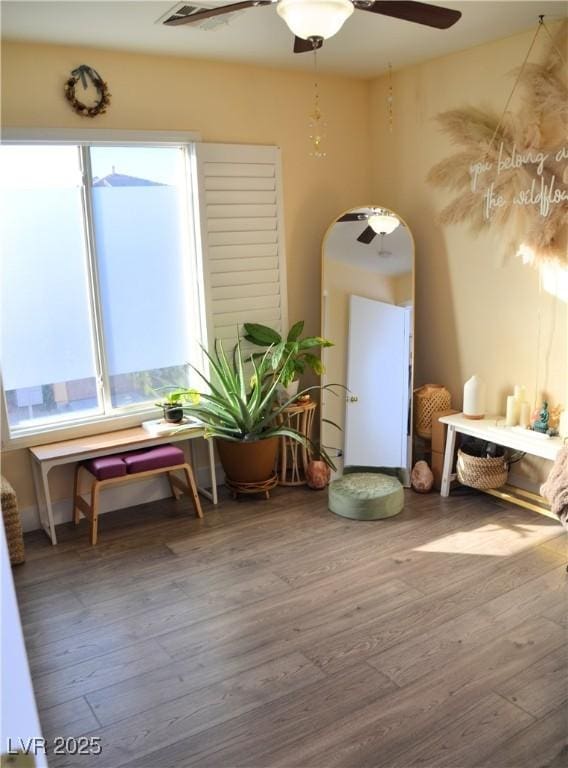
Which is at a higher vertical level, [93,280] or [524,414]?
[93,280]

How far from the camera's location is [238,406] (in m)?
4.01

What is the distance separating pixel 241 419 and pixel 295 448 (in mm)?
520

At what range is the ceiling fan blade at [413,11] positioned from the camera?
2.18m

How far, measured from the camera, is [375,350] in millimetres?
4340

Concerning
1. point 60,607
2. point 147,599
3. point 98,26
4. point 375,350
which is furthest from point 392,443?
point 98,26

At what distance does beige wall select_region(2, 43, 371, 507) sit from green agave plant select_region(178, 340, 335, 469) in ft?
2.23

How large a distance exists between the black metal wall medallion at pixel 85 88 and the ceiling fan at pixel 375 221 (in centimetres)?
154

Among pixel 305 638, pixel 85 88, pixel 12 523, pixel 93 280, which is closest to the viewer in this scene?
pixel 305 638

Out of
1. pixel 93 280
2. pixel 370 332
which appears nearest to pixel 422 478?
pixel 370 332

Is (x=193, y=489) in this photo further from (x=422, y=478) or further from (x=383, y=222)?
(x=383, y=222)

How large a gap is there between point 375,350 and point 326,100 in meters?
1.66

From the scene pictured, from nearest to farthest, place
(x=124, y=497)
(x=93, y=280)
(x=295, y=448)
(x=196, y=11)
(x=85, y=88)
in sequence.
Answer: (x=196, y=11) < (x=85, y=88) < (x=93, y=280) < (x=124, y=497) < (x=295, y=448)

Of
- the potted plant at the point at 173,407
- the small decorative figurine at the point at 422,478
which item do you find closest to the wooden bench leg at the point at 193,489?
the potted plant at the point at 173,407

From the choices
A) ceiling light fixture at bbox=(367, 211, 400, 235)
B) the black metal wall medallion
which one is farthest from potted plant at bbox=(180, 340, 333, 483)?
the black metal wall medallion
